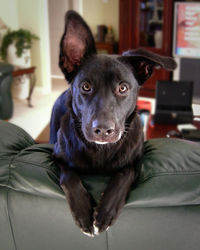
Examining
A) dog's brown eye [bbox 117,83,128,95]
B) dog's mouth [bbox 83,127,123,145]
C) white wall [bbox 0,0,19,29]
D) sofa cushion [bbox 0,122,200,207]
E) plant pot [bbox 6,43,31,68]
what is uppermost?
white wall [bbox 0,0,19,29]

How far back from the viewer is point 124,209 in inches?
33.9

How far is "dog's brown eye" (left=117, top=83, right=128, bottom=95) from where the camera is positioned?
3.65 feet

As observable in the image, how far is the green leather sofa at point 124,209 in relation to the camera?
32.6 inches

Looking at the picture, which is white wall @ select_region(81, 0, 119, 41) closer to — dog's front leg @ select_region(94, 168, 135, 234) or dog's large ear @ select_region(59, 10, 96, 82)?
dog's large ear @ select_region(59, 10, 96, 82)

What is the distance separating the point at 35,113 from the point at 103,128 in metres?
4.30

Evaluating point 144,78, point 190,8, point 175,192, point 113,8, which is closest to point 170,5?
point 190,8

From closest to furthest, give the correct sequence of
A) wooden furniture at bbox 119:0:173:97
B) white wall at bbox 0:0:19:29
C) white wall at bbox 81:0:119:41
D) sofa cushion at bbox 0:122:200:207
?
sofa cushion at bbox 0:122:200:207 → wooden furniture at bbox 119:0:173:97 → white wall at bbox 0:0:19:29 → white wall at bbox 81:0:119:41

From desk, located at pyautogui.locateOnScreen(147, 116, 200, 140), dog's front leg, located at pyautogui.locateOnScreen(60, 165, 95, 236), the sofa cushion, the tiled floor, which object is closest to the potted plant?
the tiled floor

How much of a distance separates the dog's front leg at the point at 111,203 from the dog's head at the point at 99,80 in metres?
0.15

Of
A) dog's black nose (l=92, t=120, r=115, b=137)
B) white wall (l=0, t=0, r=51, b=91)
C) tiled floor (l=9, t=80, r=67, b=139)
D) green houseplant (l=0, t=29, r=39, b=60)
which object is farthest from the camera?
white wall (l=0, t=0, r=51, b=91)

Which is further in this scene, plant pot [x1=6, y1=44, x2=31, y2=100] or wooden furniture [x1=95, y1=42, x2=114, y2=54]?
wooden furniture [x1=95, y1=42, x2=114, y2=54]

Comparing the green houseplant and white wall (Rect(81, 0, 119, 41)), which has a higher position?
white wall (Rect(81, 0, 119, 41))

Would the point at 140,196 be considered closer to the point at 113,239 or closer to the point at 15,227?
the point at 113,239

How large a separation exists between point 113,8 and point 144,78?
545cm
